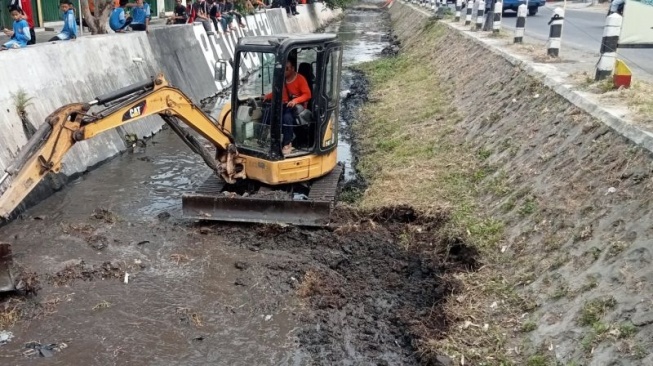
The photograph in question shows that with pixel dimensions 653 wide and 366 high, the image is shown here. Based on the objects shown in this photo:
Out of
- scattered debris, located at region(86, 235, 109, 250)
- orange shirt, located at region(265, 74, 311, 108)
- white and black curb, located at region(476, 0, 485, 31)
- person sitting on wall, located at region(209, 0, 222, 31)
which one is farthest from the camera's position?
person sitting on wall, located at region(209, 0, 222, 31)

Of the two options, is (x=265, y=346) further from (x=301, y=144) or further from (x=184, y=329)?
(x=301, y=144)

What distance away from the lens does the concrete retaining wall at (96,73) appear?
Answer: 364 inches


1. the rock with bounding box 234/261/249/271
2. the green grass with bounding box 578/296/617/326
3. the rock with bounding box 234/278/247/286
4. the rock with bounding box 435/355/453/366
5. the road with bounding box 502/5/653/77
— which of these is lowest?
the rock with bounding box 234/261/249/271

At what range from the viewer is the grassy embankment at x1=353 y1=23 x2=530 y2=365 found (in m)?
5.23

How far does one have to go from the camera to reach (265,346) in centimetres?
559

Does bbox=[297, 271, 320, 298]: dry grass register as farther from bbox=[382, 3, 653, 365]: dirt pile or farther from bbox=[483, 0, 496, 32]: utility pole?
bbox=[483, 0, 496, 32]: utility pole

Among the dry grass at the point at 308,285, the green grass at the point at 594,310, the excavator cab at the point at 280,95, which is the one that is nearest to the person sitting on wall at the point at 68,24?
the excavator cab at the point at 280,95

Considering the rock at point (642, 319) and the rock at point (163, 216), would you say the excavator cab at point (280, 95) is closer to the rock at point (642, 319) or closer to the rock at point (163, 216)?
the rock at point (163, 216)

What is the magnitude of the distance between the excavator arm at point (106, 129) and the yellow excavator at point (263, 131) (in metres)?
0.02

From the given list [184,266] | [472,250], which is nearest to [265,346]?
[184,266]

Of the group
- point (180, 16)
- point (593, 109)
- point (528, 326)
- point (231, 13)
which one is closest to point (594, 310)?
point (528, 326)

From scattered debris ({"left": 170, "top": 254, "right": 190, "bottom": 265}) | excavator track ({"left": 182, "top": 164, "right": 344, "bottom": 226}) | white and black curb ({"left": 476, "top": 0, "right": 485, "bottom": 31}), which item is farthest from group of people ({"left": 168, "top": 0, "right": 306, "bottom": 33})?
scattered debris ({"left": 170, "top": 254, "right": 190, "bottom": 265})

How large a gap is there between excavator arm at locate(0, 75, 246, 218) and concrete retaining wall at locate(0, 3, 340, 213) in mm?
1207

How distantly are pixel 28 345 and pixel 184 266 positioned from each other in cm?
203
